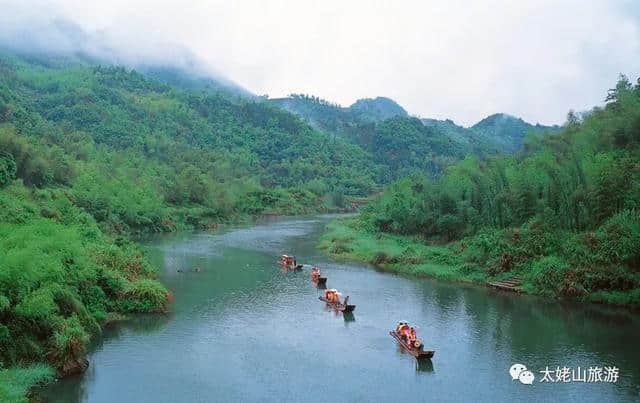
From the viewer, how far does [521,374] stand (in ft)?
69.8

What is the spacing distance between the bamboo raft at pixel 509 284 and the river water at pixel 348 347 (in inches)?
23.6

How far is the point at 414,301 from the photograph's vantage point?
32281 mm

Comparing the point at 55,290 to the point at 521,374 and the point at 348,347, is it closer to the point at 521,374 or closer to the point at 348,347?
the point at 348,347

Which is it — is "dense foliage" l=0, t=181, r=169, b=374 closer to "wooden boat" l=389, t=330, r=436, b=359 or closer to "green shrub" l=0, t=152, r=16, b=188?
"green shrub" l=0, t=152, r=16, b=188

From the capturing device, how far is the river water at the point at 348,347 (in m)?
19.5

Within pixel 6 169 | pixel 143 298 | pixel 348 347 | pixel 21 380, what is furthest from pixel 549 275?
pixel 6 169

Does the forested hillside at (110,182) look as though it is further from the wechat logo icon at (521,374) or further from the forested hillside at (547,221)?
the forested hillside at (547,221)

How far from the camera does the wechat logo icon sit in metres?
20.8

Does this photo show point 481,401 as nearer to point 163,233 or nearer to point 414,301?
point 414,301

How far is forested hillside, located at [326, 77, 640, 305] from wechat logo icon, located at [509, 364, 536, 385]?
11163 millimetres

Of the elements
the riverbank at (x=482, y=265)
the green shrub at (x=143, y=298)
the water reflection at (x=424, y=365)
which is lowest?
the water reflection at (x=424, y=365)

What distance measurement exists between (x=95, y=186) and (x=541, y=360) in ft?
157

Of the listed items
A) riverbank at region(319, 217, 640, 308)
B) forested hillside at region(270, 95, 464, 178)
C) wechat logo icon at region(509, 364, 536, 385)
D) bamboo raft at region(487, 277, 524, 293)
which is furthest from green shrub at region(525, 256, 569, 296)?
forested hillside at region(270, 95, 464, 178)

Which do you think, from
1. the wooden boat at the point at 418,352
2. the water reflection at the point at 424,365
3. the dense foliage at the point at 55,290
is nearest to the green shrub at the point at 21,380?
the dense foliage at the point at 55,290
